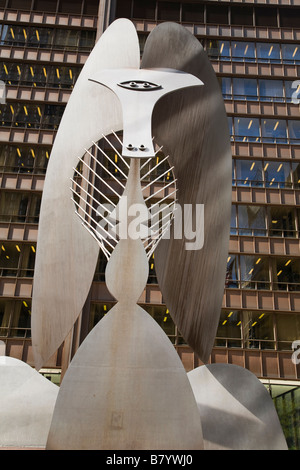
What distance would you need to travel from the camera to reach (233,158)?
24.6 metres

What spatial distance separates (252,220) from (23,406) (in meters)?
17.2

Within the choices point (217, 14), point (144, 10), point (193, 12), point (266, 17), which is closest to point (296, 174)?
point (266, 17)

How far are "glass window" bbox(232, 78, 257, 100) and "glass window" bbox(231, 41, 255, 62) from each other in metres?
1.50

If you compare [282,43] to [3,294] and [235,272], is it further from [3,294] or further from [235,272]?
[3,294]

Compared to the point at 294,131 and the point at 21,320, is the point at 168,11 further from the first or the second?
the point at 21,320

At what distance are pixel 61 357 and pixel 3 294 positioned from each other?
4.43 meters

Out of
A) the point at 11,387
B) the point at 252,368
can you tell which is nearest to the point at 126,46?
the point at 11,387

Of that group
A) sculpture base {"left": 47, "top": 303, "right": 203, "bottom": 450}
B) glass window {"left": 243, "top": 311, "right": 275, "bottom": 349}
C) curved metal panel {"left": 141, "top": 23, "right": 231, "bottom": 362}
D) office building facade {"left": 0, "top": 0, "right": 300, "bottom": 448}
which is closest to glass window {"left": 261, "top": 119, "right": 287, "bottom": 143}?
office building facade {"left": 0, "top": 0, "right": 300, "bottom": 448}

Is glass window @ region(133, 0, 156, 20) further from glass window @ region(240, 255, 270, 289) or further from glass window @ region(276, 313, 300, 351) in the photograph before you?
glass window @ region(276, 313, 300, 351)

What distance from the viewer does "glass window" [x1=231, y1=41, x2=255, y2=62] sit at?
26.8 meters

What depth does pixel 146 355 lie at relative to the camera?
702cm

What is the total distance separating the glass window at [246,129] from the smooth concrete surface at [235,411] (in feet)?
59.9

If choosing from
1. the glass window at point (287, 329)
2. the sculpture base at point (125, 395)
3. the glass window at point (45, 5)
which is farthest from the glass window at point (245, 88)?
the sculpture base at point (125, 395)
